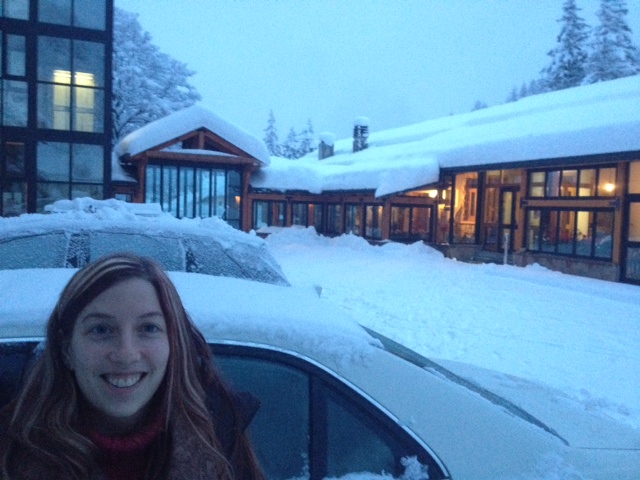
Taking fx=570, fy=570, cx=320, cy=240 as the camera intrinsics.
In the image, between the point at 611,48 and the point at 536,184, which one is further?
the point at 611,48

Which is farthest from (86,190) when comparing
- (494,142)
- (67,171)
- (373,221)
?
(494,142)

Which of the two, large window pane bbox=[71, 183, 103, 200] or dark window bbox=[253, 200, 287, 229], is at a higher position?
large window pane bbox=[71, 183, 103, 200]

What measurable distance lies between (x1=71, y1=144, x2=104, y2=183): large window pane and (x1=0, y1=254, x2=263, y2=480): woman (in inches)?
900

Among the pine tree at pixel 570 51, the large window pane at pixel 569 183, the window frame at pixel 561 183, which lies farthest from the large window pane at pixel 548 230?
the pine tree at pixel 570 51

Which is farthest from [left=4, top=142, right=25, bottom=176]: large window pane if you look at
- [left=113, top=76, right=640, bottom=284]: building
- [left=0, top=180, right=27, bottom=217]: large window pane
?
[left=113, top=76, right=640, bottom=284]: building

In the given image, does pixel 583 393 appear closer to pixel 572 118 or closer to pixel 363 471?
pixel 363 471

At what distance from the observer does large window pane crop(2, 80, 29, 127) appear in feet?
70.2

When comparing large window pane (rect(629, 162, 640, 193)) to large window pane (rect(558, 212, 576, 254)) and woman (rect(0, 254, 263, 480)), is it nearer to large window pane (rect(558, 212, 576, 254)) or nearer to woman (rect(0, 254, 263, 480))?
large window pane (rect(558, 212, 576, 254))

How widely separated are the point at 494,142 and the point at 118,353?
2303 centimetres

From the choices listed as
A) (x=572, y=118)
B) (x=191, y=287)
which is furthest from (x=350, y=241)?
(x=191, y=287)

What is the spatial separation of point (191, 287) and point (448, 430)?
3.64ft

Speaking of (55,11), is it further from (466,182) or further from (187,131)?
(466,182)

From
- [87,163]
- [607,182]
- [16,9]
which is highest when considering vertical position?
[16,9]

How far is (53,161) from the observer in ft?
72.3
